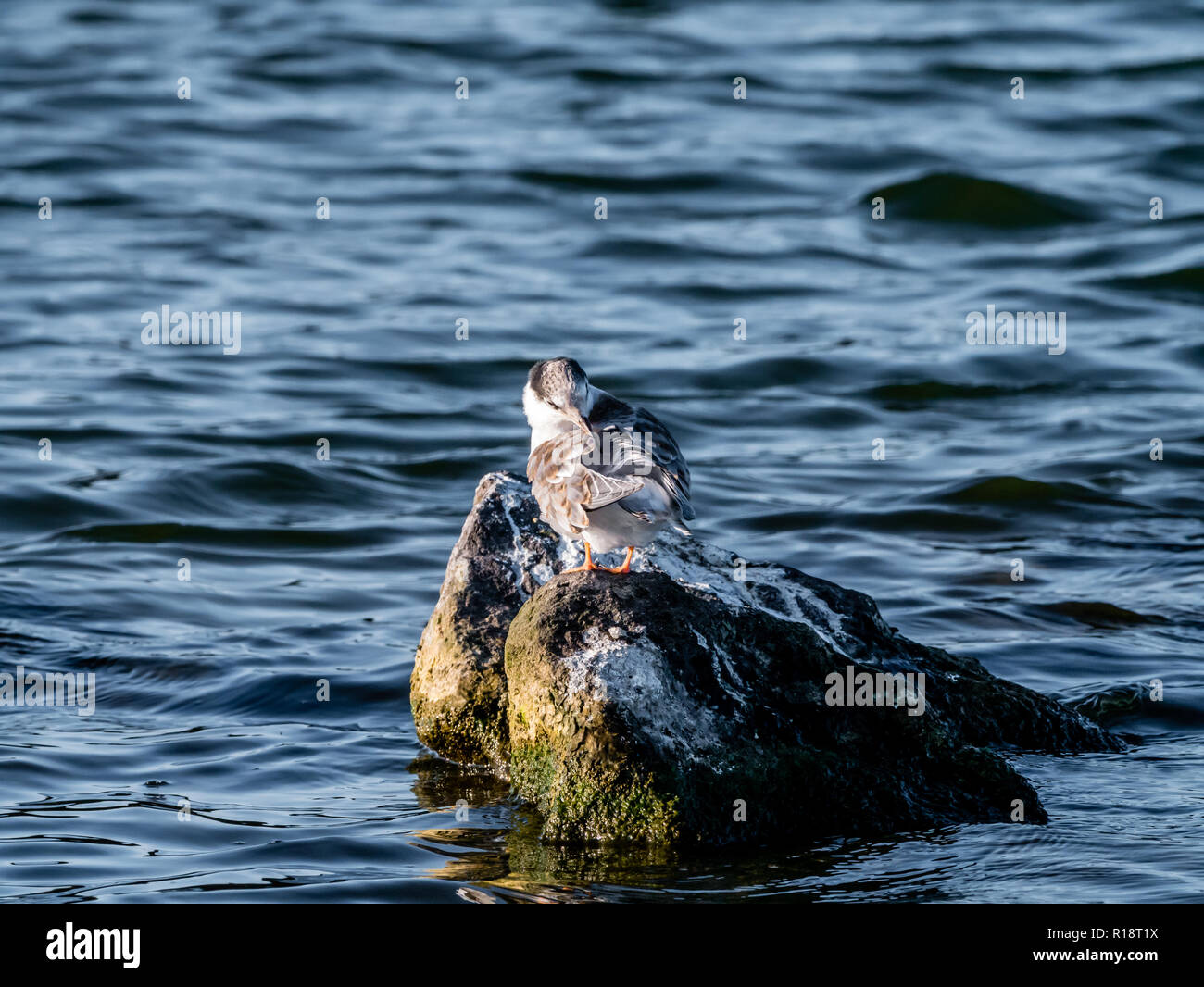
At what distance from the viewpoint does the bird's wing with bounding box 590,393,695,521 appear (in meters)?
5.84

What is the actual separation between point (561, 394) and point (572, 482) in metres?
0.78

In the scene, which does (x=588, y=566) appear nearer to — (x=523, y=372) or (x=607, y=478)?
(x=607, y=478)

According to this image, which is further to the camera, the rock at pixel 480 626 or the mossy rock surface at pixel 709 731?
the rock at pixel 480 626

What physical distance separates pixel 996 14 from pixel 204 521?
19.9 m

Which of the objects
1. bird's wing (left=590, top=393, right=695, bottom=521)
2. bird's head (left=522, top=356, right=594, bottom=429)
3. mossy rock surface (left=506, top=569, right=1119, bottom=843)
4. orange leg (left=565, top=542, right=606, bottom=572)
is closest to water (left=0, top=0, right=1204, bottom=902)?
mossy rock surface (left=506, top=569, right=1119, bottom=843)

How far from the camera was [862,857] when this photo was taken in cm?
576

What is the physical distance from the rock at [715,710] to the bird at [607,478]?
232 millimetres

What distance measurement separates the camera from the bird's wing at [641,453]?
584 centimetres

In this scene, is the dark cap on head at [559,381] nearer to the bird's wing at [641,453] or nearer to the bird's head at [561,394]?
the bird's head at [561,394]

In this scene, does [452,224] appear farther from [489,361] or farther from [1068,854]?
[1068,854]

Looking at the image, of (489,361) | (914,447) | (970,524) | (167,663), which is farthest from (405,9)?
(167,663)

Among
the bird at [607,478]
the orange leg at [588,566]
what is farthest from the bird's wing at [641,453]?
the orange leg at [588,566]

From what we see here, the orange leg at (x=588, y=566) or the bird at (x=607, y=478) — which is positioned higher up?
the bird at (x=607, y=478)

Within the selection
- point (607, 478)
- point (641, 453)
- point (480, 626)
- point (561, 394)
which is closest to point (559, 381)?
point (561, 394)
